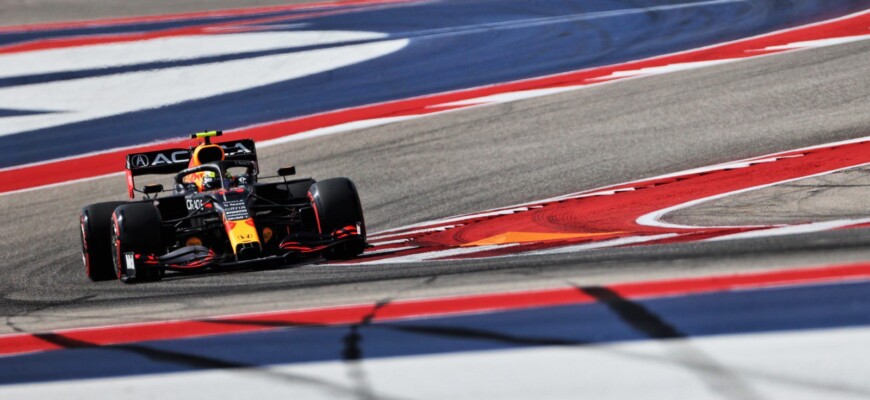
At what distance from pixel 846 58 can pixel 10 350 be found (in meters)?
13.3

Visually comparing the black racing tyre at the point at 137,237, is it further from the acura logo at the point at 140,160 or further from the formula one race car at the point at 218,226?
the acura logo at the point at 140,160

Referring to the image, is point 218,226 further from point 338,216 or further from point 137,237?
point 338,216

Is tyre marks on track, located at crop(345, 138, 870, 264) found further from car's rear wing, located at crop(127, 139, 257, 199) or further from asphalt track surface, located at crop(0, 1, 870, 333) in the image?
car's rear wing, located at crop(127, 139, 257, 199)

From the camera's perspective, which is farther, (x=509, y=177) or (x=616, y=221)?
(x=509, y=177)

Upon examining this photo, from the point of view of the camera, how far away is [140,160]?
→ 11.0 meters

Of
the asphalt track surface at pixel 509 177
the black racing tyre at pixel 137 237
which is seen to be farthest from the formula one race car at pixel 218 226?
the asphalt track surface at pixel 509 177

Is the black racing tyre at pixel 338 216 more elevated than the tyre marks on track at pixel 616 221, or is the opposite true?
the black racing tyre at pixel 338 216

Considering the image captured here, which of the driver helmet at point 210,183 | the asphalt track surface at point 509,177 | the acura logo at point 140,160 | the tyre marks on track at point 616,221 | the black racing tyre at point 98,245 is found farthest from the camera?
the acura logo at point 140,160

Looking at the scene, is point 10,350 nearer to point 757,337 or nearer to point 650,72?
point 757,337

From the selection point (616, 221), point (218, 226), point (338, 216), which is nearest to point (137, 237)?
point (218, 226)

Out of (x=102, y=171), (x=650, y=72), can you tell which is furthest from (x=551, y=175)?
(x=102, y=171)

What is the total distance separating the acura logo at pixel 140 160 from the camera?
36.1ft

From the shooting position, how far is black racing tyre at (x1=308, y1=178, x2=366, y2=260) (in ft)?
31.1

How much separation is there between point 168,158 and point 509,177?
4.25 m
